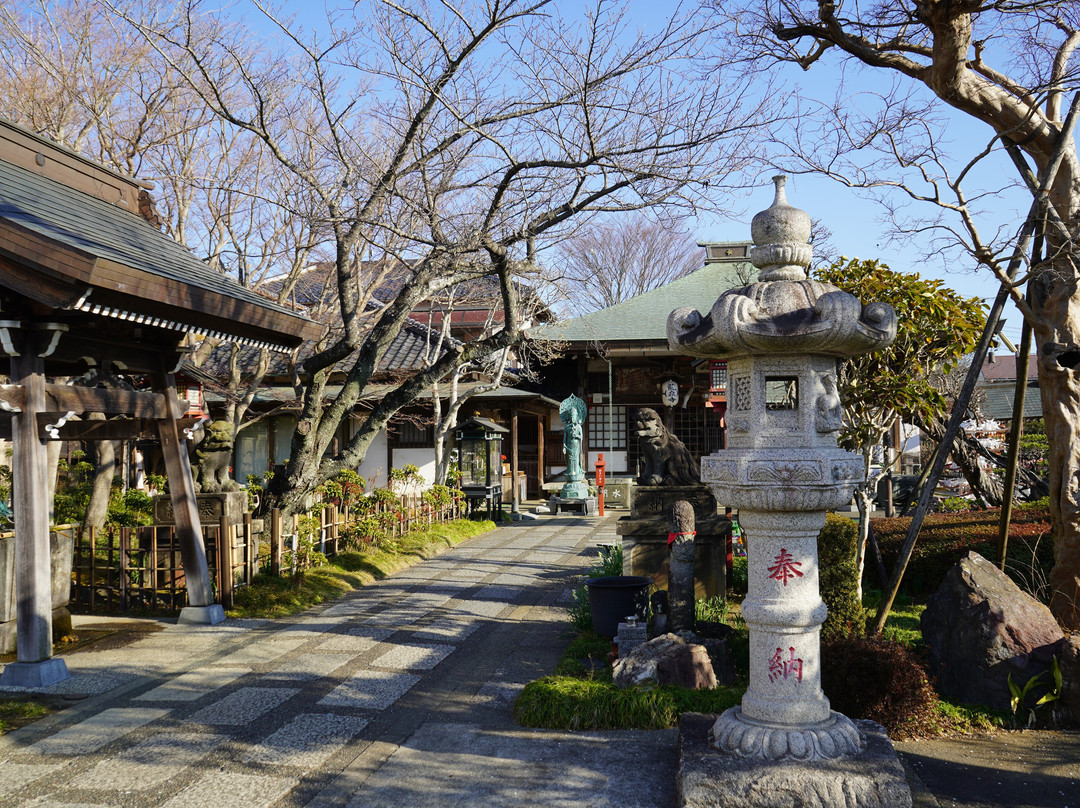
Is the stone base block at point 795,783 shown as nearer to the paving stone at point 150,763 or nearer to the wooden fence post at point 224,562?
the paving stone at point 150,763

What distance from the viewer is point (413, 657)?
7.14 m

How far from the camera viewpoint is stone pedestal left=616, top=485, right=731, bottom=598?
28.2 ft

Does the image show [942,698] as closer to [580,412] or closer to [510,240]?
[510,240]

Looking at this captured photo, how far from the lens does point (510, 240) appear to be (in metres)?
8.88

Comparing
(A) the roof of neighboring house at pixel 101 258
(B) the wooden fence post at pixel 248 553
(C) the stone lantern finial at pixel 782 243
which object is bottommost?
(B) the wooden fence post at pixel 248 553

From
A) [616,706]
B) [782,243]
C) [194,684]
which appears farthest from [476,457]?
[782,243]

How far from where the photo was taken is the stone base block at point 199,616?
829 centimetres

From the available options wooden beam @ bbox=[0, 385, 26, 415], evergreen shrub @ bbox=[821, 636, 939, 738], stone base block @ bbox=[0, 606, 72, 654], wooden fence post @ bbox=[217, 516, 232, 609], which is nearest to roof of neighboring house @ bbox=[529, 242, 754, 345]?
wooden fence post @ bbox=[217, 516, 232, 609]

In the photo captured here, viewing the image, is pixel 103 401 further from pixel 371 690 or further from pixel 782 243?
pixel 782 243

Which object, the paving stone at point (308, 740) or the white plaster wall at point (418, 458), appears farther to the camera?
the white plaster wall at point (418, 458)

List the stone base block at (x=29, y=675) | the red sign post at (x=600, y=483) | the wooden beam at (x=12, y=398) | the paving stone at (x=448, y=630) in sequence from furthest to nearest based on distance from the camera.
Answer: the red sign post at (x=600, y=483) → the paving stone at (x=448, y=630) → the wooden beam at (x=12, y=398) → the stone base block at (x=29, y=675)

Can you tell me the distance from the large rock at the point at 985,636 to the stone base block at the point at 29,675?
6886 millimetres

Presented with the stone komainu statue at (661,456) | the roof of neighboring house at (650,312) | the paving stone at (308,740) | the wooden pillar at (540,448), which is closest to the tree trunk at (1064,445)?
the stone komainu statue at (661,456)

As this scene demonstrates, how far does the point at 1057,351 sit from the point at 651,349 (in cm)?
1391
